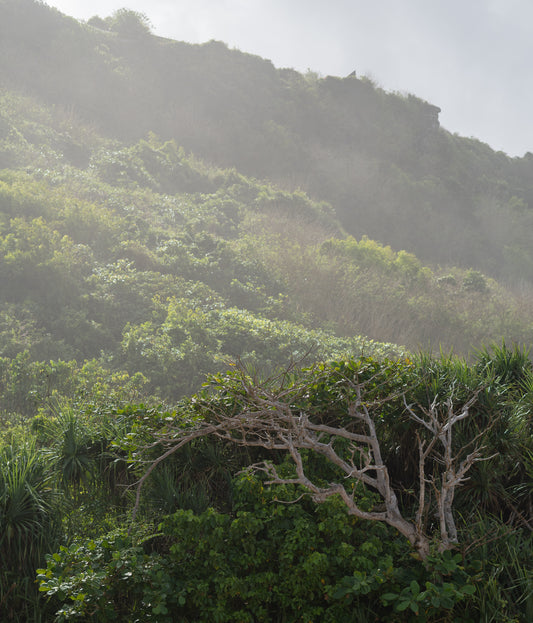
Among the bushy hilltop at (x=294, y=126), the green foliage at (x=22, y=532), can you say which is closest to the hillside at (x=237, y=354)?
the green foliage at (x=22, y=532)

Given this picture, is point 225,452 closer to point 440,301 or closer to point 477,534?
point 477,534

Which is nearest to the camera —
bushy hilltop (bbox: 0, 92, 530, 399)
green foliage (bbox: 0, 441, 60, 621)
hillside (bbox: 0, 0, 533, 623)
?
hillside (bbox: 0, 0, 533, 623)

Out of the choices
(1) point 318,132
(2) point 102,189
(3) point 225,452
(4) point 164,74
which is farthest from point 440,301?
(4) point 164,74

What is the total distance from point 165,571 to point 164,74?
30585mm

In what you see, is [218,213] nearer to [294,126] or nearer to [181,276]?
[181,276]

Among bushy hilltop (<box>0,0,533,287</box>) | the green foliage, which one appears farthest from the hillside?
bushy hilltop (<box>0,0,533,287</box>)

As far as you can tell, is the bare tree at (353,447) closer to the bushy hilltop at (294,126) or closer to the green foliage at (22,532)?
the green foliage at (22,532)

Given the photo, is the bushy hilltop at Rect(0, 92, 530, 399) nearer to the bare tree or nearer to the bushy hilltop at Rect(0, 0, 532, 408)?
the bushy hilltop at Rect(0, 0, 532, 408)

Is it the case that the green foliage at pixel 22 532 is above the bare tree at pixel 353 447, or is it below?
below

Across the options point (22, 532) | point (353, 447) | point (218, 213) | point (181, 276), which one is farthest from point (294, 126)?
point (22, 532)

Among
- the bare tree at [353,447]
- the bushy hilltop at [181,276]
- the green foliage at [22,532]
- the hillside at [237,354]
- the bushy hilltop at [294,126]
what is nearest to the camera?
the bare tree at [353,447]

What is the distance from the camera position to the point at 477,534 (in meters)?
3.54

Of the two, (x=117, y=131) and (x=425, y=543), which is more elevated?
(x=117, y=131)

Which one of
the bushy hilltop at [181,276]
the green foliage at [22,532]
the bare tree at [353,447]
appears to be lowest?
the green foliage at [22,532]
